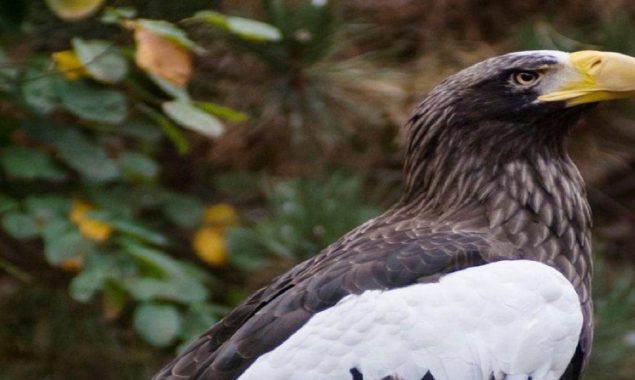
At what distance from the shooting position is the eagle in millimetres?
3084

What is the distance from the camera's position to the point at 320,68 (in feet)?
14.4

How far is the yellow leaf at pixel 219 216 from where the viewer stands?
4410mm

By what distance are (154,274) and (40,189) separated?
44cm

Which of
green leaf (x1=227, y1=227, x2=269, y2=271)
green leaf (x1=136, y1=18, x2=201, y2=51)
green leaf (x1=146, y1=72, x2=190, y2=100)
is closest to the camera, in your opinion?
green leaf (x1=136, y1=18, x2=201, y2=51)

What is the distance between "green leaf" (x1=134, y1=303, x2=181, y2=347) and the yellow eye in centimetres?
97

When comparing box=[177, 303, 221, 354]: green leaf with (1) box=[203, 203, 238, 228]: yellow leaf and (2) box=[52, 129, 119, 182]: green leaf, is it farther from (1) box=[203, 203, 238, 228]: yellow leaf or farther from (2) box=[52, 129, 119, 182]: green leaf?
(1) box=[203, 203, 238, 228]: yellow leaf

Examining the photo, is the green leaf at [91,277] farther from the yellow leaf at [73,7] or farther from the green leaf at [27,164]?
the yellow leaf at [73,7]

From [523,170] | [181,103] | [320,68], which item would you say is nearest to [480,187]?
[523,170]

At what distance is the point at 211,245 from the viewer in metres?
4.34

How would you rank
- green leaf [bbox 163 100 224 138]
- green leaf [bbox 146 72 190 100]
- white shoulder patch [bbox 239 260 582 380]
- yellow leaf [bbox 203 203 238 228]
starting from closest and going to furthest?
white shoulder patch [bbox 239 260 582 380] < green leaf [bbox 163 100 224 138] < green leaf [bbox 146 72 190 100] < yellow leaf [bbox 203 203 238 228]

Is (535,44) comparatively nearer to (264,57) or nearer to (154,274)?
(264,57)

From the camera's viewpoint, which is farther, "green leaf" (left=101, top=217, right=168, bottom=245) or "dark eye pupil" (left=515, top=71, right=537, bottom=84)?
"green leaf" (left=101, top=217, right=168, bottom=245)

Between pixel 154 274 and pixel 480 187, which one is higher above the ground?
pixel 480 187

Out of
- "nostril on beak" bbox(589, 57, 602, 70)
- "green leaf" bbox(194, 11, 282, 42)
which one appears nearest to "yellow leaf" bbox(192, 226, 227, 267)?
"green leaf" bbox(194, 11, 282, 42)
